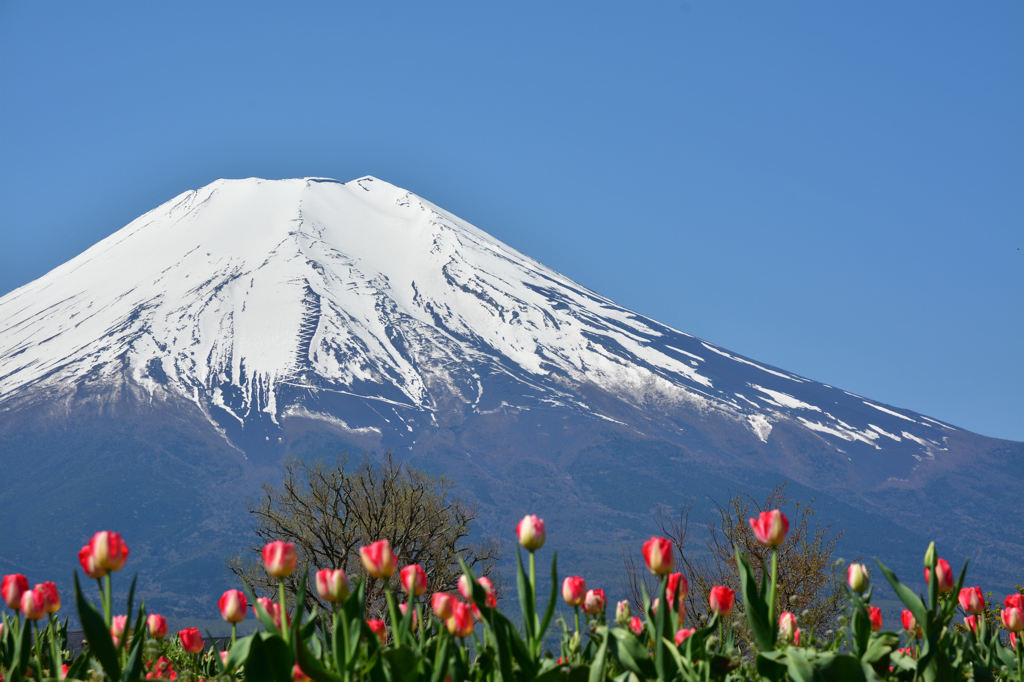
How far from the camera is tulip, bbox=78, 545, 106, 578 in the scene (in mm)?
3146

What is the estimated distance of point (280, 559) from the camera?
314 centimetres

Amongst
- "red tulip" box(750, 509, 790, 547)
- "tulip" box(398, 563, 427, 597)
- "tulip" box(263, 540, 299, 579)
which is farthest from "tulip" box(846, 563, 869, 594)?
"tulip" box(263, 540, 299, 579)

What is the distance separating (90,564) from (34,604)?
666mm

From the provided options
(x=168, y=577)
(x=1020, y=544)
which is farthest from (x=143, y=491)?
(x=1020, y=544)

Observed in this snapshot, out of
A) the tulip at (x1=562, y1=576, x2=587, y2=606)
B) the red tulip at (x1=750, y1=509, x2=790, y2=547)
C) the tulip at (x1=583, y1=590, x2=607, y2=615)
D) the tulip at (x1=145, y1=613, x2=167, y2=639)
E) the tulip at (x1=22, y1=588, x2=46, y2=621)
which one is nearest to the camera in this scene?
the red tulip at (x1=750, y1=509, x2=790, y2=547)

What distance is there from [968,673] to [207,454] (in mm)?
208643

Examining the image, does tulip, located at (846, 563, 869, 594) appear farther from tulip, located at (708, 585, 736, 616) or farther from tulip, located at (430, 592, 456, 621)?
tulip, located at (430, 592, 456, 621)

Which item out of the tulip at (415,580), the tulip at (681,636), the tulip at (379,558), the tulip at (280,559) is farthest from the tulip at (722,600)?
the tulip at (280,559)

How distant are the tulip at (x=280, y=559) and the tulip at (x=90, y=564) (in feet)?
1.82

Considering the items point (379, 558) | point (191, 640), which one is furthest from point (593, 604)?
point (191, 640)

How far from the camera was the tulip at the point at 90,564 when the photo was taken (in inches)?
124

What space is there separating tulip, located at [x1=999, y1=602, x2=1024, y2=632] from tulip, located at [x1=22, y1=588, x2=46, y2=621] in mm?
4173

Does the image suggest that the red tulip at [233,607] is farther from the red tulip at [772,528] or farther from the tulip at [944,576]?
the tulip at [944,576]

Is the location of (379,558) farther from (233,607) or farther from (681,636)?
(681,636)
